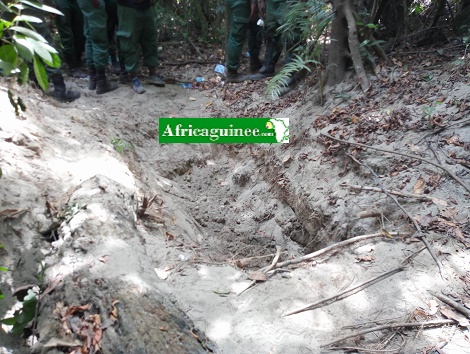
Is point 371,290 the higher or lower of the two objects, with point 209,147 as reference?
lower

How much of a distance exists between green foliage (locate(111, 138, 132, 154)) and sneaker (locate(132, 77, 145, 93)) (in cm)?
185

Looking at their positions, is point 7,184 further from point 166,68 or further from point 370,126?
point 166,68

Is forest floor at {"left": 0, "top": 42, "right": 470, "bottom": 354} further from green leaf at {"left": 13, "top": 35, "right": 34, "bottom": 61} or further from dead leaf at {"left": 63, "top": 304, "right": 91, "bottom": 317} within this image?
green leaf at {"left": 13, "top": 35, "right": 34, "bottom": 61}

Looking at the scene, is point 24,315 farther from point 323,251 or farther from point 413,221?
point 413,221

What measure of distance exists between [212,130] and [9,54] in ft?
14.4

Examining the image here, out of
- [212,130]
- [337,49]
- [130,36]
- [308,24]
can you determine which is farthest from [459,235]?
[130,36]

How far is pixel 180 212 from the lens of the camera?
383 cm

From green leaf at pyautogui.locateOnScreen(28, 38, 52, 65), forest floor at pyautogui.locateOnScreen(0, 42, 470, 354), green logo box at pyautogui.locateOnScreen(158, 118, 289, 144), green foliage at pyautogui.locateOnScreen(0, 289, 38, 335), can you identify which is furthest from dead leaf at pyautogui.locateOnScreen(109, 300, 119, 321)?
green logo box at pyautogui.locateOnScreen(158, 118, 289, 144)

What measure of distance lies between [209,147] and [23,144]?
2771 millimetres

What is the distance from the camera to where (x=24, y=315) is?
1.78m

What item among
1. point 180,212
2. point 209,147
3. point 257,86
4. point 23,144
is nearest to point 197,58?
point 257,86

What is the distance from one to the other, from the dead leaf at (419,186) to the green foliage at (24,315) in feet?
8.74

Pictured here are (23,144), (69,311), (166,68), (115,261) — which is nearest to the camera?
(69,311)

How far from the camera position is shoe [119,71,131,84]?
6.32m
